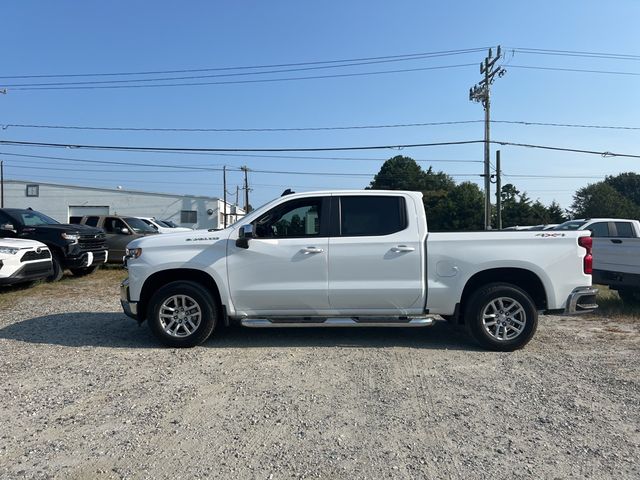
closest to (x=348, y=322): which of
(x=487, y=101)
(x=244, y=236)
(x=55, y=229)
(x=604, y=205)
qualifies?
(x=244, y=236)

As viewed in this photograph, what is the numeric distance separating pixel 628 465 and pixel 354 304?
3297 mm

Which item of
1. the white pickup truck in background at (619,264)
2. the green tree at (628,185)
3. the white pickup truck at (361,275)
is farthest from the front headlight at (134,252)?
the green tree at (628,185)

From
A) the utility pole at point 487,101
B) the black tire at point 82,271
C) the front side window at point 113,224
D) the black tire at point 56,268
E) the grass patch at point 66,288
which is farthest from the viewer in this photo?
the utility pole at point 487,101

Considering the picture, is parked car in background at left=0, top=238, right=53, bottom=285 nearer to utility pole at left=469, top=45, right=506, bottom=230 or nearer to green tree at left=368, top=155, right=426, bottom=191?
utility pole at left=469, top=45, right=506, bottom=230

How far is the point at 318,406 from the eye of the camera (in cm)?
443

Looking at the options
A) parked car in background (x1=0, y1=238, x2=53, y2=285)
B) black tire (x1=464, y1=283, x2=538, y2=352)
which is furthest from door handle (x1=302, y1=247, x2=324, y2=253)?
parked car in background (x1=0, y1=238, x2=53, y2=285)

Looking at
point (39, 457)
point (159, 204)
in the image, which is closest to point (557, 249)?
point (39, 457)

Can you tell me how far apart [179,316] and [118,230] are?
11647mm

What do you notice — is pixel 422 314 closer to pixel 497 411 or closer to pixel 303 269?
pixel 303 269

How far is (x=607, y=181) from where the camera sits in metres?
85.4

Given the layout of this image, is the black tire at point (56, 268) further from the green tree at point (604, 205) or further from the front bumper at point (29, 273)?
the green tree at point (604, 205)

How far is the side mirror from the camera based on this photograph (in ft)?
20.0

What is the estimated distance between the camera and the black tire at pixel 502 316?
19.9 feet

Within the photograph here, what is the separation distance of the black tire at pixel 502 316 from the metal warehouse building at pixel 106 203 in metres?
47.7
